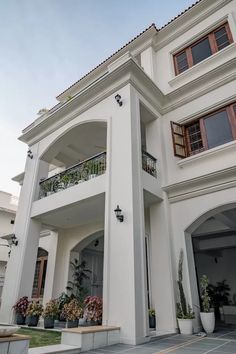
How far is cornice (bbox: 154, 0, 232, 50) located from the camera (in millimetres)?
8657

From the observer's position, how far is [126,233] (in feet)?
18.0

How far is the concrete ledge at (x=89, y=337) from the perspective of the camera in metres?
4.08

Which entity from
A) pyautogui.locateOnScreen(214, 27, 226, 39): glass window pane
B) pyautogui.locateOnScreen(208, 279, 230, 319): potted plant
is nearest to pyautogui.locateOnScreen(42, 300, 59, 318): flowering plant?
pyautogui.locateOnScreen(208, 279, 230, 319): potted plant

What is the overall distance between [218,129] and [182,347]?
5.37 m

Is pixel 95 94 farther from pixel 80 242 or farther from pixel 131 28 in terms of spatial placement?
pixel 80 242

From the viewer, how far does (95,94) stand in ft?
27.1

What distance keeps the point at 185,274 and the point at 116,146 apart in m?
3.68

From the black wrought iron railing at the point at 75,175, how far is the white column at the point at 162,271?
2136 mm

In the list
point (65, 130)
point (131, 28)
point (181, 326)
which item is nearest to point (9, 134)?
point (65, 130)

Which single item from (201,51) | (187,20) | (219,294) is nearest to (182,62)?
(201,51)

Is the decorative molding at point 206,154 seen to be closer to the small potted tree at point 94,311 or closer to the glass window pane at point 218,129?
the glass window pane at point 218,129

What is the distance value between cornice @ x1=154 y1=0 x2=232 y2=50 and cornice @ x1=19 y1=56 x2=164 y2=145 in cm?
296

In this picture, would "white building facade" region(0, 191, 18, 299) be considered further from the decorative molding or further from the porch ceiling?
the decorative molding

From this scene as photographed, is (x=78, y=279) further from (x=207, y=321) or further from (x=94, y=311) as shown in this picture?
(x=207, y=321)
